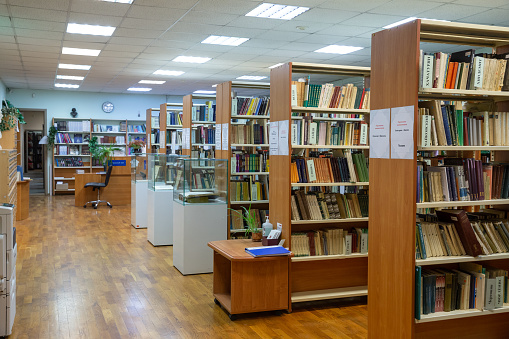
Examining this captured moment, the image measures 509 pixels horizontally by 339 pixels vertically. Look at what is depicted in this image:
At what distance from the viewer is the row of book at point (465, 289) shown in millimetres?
3270

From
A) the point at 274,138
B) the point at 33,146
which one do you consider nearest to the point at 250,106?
the point at 274,138

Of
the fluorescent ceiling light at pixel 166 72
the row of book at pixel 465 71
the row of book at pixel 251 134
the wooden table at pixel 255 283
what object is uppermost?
the fluorescent ceiling light at pixel 166 72

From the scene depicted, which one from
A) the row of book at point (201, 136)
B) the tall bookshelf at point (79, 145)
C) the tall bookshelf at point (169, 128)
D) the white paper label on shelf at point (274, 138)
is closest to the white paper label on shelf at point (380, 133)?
the white paper label on shelf at point (274, 138)

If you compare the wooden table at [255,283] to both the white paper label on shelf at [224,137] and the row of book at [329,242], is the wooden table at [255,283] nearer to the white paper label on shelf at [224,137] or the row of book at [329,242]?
the row of book at [329,242]

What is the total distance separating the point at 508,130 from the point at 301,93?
1956 mm

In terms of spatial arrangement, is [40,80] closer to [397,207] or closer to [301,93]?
[301,93]

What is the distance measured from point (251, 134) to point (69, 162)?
10844mm

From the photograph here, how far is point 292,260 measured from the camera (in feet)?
15.6

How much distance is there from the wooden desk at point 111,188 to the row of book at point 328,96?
29.3 ft

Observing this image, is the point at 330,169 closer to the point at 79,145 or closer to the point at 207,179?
the point at 207,179

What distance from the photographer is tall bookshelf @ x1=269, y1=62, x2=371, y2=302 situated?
15.5ft

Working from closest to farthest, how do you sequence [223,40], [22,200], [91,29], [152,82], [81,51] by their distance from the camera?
Answer: [91,29], [223,40], [81,51], [22,200], [152,82]

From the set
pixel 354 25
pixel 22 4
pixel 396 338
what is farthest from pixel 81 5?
pixel 396 338

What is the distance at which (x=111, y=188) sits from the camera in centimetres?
1275
